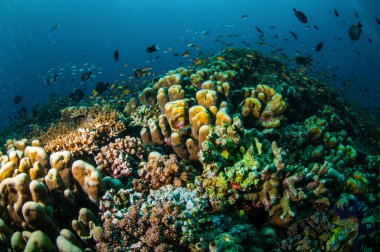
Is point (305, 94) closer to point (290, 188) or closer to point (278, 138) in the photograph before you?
point (278, 138)

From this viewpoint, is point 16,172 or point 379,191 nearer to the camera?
point 16,172

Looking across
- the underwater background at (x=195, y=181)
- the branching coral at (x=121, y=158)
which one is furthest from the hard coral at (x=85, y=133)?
the branching coral at (x=121, y=158)

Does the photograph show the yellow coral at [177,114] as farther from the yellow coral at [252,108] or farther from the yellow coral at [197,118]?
the yellow coral at [252,108]

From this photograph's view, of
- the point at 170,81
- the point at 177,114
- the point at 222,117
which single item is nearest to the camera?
the point at 222,117

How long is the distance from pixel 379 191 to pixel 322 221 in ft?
6.96

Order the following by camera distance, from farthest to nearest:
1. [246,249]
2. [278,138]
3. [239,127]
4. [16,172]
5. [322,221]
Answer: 1. [278,138]
2. [239,127]
3. [16,172]
4. [322,221]
5. [246,249]

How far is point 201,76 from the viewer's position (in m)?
7.53

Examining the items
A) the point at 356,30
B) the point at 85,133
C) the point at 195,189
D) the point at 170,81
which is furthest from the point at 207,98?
the point at 356,30

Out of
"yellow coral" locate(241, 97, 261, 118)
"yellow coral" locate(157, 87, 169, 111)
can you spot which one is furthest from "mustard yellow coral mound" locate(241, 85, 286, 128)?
"yellow coral" locate(157, 87, 169, 111)

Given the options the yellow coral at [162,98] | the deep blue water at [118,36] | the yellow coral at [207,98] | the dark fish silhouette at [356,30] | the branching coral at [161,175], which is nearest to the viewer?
the branching coral at [161,175]

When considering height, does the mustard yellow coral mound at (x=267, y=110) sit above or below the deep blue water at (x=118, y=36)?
above

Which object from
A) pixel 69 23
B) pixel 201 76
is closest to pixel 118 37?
pixel 69 23

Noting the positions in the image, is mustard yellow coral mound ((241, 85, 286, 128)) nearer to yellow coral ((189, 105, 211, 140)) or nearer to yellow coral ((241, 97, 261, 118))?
yellow coral ((241, 97, 261, 118))

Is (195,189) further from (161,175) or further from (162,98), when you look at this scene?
(162,98)
